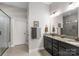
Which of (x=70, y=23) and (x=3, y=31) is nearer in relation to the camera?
(x=70, y=23)

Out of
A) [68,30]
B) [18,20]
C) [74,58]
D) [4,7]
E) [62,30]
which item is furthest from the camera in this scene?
[18,20]

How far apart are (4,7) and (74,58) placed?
164 inches

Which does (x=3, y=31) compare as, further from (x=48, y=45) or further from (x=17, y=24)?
(x=48, y=45)

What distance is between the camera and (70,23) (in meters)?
2.77

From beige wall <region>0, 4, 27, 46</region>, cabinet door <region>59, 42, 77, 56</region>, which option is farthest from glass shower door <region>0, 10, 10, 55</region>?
cabinet door <region>59, 42, 77, 56</region>

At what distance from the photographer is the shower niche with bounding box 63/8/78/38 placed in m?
2.61

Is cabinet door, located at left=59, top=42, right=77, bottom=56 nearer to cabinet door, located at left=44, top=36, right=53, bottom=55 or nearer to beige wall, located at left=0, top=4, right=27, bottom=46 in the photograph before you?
cabinet door, located at left=44, top=36, right=53, bottom=55

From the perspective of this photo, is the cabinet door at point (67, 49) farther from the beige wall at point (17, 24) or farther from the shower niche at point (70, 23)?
the beige wall at point (17, 24)

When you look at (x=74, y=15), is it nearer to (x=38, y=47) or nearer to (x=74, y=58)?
(x=74, y=58)

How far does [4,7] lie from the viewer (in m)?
4.45

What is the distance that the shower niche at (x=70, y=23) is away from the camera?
2.61 m

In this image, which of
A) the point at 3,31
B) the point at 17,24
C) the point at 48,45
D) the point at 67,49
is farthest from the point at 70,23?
the point at 17,24

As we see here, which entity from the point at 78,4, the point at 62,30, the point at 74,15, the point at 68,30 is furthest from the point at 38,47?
the point at 78,4


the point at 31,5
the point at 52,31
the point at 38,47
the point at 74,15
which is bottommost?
the point at 38,47
